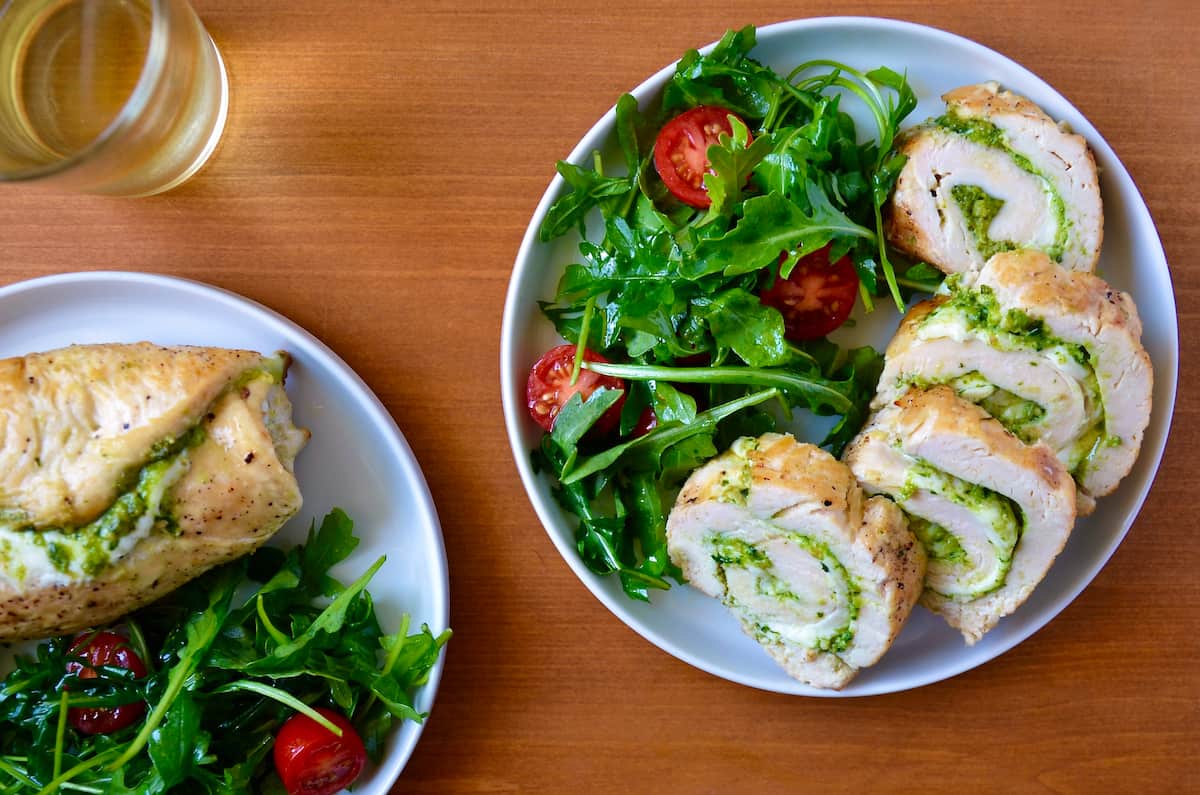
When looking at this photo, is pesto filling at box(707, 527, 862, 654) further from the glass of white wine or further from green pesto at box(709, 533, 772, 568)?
the glass of white wine

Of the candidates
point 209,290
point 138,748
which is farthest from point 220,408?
point 138,748

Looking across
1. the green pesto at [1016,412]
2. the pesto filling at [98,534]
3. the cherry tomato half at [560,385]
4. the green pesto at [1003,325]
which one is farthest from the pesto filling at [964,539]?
the pesto filling at [98,534]

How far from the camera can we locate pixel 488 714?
1829mm

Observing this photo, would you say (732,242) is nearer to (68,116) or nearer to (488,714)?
(488,714)

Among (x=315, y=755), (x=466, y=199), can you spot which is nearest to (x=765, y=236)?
(x=466, y=199)

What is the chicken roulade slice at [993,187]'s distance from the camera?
1608mm

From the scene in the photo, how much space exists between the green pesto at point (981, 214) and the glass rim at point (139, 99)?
136cm

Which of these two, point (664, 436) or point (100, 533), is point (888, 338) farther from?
point (100, 533)

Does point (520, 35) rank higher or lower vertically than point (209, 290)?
higher

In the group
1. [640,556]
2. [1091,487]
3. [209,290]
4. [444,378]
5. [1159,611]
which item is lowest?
[1159,611]

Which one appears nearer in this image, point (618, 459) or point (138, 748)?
point (138, 748)

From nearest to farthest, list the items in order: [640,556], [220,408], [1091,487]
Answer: [220,408], [1091,487], [640,556]

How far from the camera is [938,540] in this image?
1.61 m

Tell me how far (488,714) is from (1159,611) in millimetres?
1345
